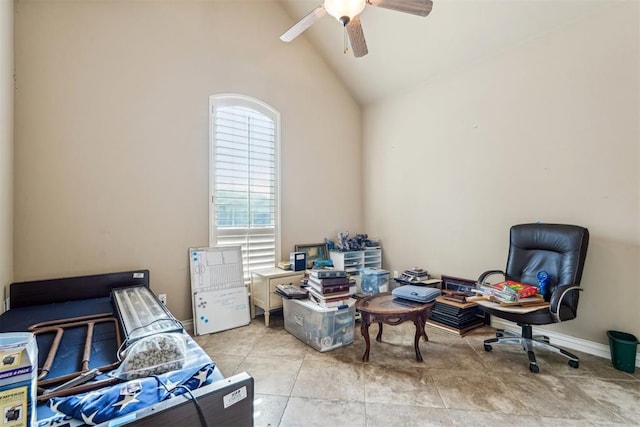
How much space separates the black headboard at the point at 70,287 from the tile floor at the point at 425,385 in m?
0.88

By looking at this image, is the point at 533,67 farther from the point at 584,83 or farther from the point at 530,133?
the point at 530,133

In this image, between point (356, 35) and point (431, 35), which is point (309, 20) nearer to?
point (356, 35)

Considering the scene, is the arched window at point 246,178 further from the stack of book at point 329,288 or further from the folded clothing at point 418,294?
the folded clothing at point 418,294

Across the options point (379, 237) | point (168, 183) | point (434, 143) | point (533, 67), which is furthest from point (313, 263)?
point (533, 67)

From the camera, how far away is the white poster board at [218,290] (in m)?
2.95

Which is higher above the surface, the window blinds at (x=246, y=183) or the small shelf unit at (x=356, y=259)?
the window blinds at (x=246, y=183)

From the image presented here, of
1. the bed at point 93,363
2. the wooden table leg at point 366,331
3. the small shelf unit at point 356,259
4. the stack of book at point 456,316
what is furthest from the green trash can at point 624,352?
the bed at point 93,363

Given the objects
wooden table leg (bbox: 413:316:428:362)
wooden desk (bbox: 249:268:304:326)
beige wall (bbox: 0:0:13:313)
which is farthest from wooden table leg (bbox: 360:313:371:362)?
beige wall (bbox: 0:0:13:313)

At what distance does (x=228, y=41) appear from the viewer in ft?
10.9

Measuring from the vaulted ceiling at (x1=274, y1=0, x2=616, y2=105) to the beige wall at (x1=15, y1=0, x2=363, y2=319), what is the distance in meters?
0.70

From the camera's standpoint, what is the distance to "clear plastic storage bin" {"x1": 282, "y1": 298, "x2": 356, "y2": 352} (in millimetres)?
2570

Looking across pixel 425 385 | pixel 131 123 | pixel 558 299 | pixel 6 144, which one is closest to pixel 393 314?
pixel 425 385

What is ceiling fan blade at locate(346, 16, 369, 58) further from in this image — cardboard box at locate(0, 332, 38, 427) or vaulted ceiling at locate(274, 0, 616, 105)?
cardboard box at locate(0, 332, 38, 427)

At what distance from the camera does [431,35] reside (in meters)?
3.19
